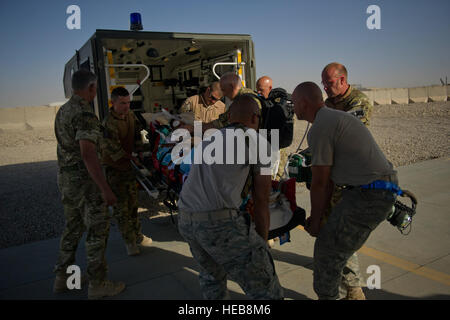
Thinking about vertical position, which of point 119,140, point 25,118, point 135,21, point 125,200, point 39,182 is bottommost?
point 39,182

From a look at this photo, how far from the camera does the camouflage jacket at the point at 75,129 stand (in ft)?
8.46

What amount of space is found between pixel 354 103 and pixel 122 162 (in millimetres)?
2403

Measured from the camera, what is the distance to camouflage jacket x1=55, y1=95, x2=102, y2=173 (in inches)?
102

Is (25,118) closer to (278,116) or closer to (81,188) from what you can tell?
(81,188)

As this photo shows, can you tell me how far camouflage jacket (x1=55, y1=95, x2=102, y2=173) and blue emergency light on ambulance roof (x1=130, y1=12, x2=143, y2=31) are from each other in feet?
7.89

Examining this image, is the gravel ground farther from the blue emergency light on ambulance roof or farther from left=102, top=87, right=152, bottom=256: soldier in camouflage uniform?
the blue emergency light on ambulance roof

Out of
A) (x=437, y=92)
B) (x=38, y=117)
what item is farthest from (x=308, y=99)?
(x=437, y=92)

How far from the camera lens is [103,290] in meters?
2.79

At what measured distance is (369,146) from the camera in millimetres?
2066

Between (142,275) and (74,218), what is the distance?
0.85 meters

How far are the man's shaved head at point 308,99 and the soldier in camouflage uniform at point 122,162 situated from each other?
6.50 ft

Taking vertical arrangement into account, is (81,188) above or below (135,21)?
below

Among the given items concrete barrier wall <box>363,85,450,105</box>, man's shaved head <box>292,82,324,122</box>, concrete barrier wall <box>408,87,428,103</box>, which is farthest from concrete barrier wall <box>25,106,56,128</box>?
concrete barrier wall <box>408,87,428,103</box>
